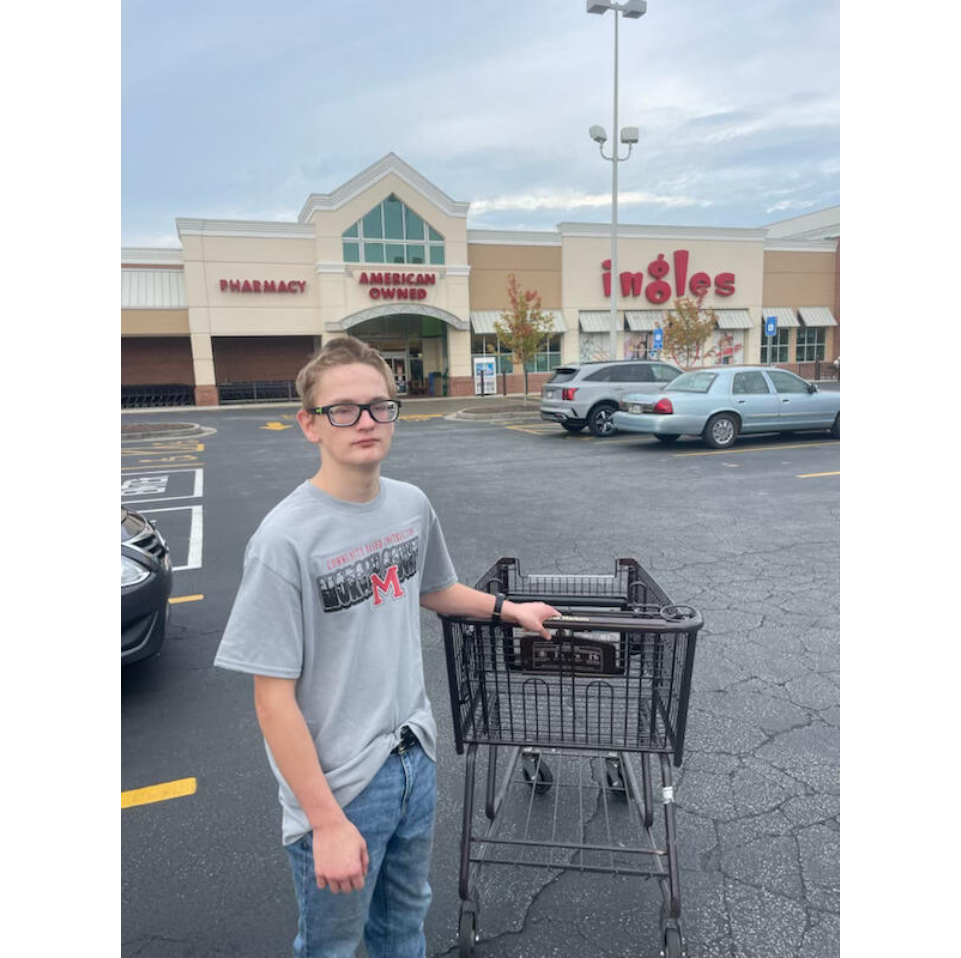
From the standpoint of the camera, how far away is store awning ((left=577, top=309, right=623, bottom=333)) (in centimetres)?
3306

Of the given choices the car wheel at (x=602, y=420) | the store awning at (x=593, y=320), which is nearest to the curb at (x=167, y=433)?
the car wheel at (x=602, y=420)

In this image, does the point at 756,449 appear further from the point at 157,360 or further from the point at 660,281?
the point at 157,360

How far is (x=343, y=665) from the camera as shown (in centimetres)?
165

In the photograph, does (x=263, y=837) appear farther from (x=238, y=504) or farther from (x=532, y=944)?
(x=238, y=504)

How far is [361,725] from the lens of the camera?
1.68m

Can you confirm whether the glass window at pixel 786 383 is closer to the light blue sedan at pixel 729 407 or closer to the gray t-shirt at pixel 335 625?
the light blue sedan at pixel 729 407

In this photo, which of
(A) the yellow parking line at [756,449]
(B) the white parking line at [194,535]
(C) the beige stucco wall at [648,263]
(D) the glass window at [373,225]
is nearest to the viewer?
(B) the white parking line at [194,535]

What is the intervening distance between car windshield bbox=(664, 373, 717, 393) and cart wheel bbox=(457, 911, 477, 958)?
12198mm

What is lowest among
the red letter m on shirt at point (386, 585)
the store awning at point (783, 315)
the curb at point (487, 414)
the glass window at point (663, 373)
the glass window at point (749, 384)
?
the red letter m on shirt at point (386, 585)

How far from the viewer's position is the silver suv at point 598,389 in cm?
1559

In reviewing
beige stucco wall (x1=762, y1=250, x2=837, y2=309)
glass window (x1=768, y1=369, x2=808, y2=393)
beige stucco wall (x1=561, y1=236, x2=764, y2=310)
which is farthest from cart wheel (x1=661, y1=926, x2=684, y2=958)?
beige stucco wall (x1=762, y1=250, x2=837, y2=309)

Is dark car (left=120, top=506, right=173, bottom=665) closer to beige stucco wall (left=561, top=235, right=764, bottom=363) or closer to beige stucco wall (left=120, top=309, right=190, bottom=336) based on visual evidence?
beige stucco wall (left=120, top=309, right=190, bottom=336)

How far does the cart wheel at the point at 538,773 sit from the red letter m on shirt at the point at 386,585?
167cm

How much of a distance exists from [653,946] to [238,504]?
7.99 metres
